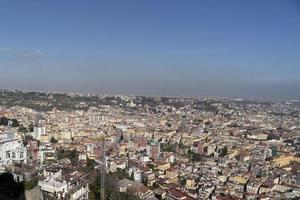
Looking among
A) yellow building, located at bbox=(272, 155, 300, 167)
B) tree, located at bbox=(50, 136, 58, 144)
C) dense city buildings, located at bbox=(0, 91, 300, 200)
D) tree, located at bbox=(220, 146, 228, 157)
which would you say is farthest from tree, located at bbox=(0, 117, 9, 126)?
yellow building, located at bbox=(272, 155, 300, 167)

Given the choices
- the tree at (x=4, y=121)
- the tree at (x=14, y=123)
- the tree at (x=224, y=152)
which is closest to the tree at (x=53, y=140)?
the tree at (x=14, y=123)

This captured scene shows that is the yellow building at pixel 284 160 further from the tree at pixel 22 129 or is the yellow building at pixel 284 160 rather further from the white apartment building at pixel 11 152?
the tree at pixel 22 129

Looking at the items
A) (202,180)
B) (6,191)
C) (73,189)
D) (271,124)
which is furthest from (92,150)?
(271,124)

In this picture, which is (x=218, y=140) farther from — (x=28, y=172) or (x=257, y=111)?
(x=28, y=172)

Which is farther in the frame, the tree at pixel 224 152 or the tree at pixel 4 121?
the tree at pixel 4 121

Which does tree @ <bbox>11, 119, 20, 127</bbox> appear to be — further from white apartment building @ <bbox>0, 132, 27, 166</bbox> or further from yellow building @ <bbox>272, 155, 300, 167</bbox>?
yellow building @ <bbox>272, 155, 300, 167</bbox>

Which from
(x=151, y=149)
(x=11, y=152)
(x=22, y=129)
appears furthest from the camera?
(x=22, y=129)

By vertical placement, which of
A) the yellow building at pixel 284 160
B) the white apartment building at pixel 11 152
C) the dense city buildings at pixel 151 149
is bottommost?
the yellow building at pixel 284 160

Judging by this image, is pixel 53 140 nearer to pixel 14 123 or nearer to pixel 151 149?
pixel 14 123

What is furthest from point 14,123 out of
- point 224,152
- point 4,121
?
point 224,152
